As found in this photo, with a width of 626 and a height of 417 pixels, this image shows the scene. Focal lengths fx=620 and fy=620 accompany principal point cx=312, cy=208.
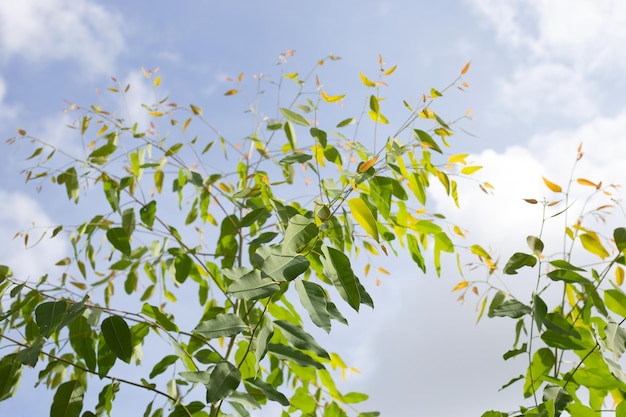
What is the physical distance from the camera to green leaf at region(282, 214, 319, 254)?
925 mm

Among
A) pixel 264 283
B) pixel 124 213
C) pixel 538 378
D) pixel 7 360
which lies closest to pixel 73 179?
pixel 124 213

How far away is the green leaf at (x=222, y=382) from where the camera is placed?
96cm

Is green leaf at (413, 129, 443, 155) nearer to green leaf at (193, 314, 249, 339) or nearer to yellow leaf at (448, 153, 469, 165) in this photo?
yellow leaf at (448, 153, 469, 165)

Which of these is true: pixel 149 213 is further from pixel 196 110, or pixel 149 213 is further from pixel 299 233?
pixel 299 233

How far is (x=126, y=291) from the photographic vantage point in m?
2.21

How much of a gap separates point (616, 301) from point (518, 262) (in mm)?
239

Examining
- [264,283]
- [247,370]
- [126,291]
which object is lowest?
[264,283]

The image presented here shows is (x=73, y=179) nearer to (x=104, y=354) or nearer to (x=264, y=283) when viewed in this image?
(x=104, y=354)

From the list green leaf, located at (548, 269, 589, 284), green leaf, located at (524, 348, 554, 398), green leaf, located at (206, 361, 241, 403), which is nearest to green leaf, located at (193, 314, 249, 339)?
green leaf, located at (206, 361, 241, 403)

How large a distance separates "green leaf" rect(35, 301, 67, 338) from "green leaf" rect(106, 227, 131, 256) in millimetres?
666

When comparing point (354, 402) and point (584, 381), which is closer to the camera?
point (584, 381)

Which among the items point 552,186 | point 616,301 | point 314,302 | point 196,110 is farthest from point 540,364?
point 196,110

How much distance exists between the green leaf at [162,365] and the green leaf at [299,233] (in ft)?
2.40

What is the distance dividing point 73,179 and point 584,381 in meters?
1.62
